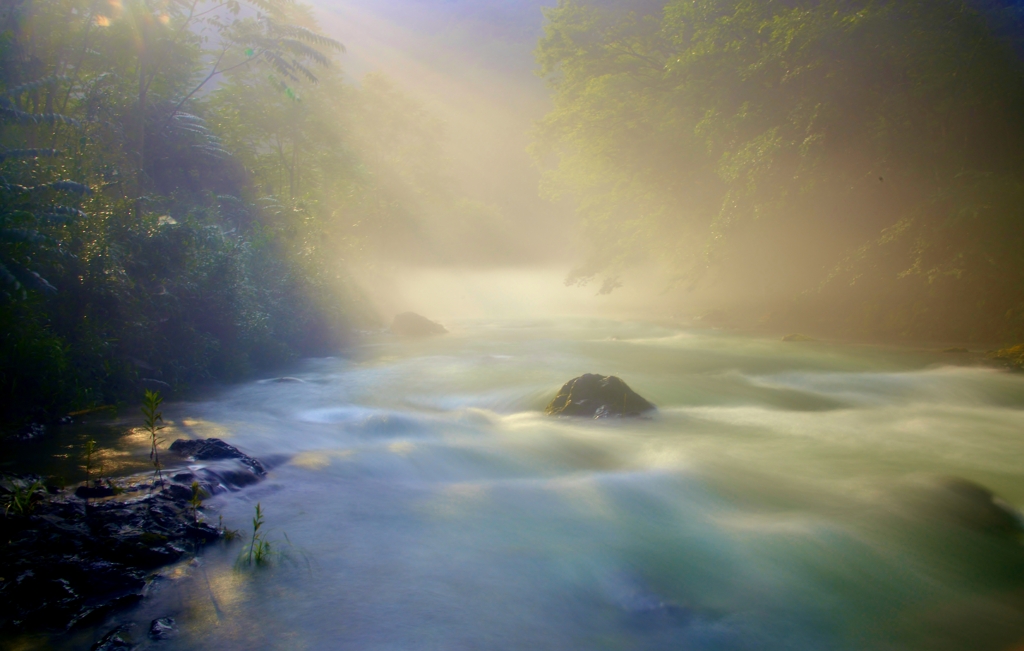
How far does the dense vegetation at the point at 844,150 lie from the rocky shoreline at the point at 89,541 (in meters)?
15.1

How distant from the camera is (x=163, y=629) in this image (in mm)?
3547

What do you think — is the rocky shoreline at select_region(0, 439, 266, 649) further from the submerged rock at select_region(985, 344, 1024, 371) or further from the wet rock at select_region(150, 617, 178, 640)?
the submerged rock at select_region(985, 344, 1024, 371)

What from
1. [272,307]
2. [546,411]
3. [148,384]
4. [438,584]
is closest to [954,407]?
[546,411]

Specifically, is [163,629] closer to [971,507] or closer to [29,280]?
[29,280]

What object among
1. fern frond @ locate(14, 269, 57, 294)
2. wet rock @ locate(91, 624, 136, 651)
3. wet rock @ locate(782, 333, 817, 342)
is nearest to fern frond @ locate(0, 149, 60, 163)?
fern frond @ locate(14, 269, 57, 294)

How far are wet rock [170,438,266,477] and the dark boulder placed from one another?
434 cm

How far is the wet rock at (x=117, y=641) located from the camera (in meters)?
3.29

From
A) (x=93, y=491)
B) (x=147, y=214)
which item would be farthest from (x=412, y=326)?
(x=93, y=491)

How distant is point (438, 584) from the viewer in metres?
4.41

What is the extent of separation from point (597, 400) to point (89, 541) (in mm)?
6402

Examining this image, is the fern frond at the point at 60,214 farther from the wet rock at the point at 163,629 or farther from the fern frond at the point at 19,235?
the wet rock at the point at 163,629

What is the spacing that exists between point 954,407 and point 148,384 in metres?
12.3

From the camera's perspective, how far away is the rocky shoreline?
361cm

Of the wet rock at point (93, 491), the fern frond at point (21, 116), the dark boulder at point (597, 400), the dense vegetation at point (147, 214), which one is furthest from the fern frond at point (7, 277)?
the dark boulder at point (597, 400)
